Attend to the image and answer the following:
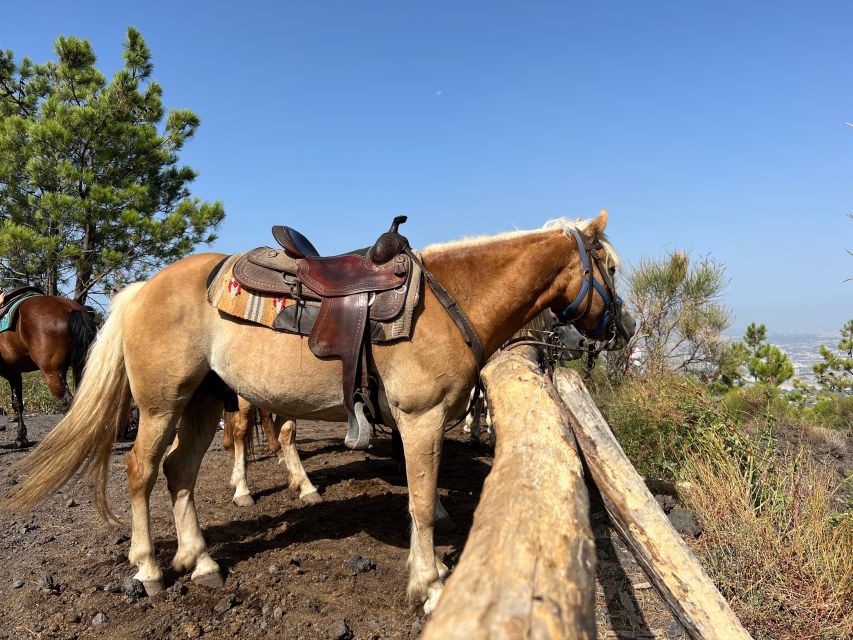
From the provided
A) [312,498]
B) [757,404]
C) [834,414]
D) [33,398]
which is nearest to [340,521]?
[312,498]

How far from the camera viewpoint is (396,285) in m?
3.06

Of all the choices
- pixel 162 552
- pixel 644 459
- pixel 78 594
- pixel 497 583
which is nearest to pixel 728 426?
pixel 644 459

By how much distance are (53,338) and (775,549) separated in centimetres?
804

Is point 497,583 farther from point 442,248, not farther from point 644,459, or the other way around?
point 644,459

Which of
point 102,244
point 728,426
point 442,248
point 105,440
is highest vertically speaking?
point 102,244

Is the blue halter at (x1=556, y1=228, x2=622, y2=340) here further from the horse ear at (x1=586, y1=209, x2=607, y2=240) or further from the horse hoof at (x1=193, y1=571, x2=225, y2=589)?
the horse hoof at (x1=193, y1=571, x2=225, y2=589)

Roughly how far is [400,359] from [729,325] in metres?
10.6

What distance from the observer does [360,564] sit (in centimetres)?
354

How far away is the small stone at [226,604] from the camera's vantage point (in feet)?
→ 9.86

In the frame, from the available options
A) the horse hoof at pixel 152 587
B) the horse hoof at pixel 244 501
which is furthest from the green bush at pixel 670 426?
the horse hoof at pixel 152 587

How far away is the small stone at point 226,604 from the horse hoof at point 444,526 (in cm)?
167

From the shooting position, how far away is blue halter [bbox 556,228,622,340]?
3.30 m

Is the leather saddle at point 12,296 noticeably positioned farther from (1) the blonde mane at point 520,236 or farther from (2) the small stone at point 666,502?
(2) the small stone at point 666,502

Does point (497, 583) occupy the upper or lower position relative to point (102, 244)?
lower
